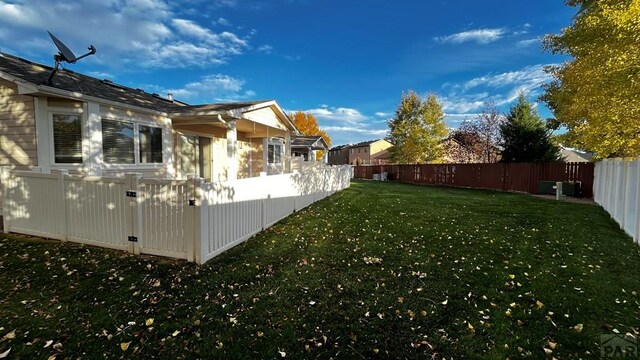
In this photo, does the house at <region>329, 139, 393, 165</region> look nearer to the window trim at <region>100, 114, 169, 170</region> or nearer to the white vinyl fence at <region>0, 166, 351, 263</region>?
the window trim at <region>100, 114, 169, 170</region>

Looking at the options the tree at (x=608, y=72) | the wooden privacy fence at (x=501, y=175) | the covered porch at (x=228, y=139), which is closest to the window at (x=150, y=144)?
the covered porch at (x=228, y=139)

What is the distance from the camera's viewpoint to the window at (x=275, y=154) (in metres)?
16.3

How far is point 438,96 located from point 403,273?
30343 mm

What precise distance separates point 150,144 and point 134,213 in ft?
16.8

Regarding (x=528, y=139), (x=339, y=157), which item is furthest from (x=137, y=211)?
(x=339, y=157)

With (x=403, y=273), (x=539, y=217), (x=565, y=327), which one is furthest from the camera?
(x=539, y=217)

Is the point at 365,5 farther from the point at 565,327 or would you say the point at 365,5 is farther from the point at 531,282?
the point at 565,327

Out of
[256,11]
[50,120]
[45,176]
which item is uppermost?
[256,11]

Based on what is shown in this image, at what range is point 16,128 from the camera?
676 cm

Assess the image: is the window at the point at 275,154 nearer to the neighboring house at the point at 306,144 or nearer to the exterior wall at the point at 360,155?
the neighboring house at the point at 306,144

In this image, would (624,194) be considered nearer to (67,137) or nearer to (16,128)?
(67,137)

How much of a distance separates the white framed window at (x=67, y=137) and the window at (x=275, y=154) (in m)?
9.69

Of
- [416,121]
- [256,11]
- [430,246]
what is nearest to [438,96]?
[416,121]

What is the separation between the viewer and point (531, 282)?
414 centimetres
